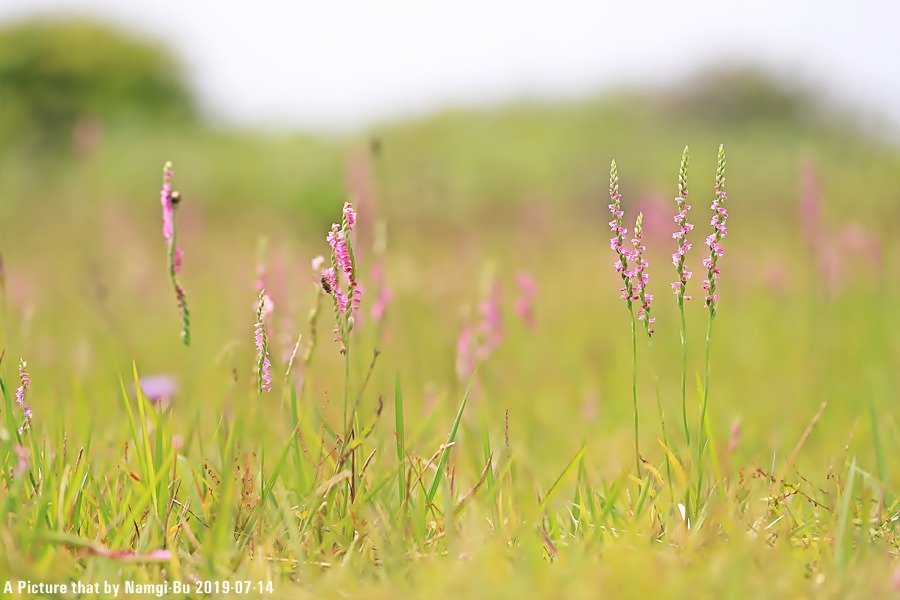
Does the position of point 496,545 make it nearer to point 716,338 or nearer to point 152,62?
point 716,338

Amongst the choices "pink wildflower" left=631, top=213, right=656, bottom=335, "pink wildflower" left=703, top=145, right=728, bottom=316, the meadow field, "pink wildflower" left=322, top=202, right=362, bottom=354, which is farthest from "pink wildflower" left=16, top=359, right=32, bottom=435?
"pink wildflower" left=703, top=145, right=728, bottom=316

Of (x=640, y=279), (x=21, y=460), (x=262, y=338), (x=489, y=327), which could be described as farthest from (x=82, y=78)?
(x=640, y=279)

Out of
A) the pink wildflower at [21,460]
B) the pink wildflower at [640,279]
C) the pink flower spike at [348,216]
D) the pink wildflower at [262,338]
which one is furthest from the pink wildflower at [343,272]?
the pink wildflower at [21,460]

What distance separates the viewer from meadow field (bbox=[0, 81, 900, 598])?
4.92ft

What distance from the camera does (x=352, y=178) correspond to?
4.38 metres

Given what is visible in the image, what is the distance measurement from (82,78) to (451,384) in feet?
48.3

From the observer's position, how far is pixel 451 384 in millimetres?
3426

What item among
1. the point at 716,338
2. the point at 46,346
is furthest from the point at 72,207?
the point at 716,338

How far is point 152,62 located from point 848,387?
15.9m

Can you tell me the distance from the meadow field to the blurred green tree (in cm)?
143

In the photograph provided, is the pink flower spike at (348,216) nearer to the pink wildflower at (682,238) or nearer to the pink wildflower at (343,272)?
the pink wildflower at (343,272)

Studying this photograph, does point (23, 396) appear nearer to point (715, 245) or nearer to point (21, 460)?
point (21, 460)

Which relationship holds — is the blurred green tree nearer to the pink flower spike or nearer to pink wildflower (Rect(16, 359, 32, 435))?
pink wildflower (Rect(16, 359, 32, 435))

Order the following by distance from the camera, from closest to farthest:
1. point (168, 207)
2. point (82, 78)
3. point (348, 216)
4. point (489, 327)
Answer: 1. point (348, 216)
2. point (168, 207)
3. point (489, 327)
4. point (82, 78)
